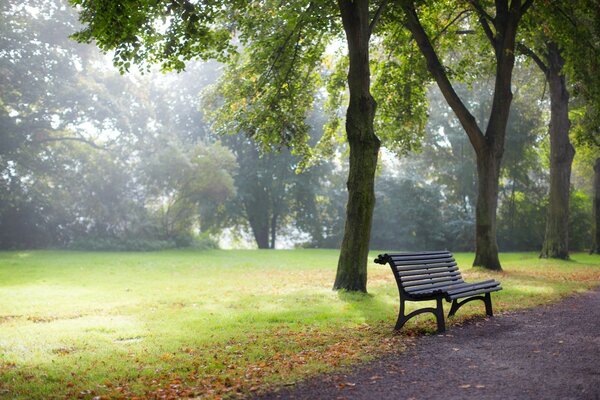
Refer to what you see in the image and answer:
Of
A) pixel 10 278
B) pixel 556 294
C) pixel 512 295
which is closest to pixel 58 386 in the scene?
pixel 512 295

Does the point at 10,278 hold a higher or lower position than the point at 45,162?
lower

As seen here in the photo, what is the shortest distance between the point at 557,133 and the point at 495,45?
6838 mm

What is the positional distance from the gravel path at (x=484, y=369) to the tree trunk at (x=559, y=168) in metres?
16.7

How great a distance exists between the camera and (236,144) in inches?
1764

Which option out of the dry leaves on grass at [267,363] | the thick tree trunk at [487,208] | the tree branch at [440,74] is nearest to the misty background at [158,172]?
the tree branch at [440,74]

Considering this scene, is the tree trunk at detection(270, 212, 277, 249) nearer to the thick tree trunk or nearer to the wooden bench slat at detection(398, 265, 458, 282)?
the thick tree trunk

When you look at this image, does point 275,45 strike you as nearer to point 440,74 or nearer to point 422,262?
point 440,74

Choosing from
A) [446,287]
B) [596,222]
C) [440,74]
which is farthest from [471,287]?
[596,222]

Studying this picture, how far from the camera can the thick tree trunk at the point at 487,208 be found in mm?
18672

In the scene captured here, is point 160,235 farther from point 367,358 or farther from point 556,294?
point 367,358

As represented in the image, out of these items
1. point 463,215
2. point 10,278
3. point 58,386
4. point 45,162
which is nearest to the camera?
point 58,386

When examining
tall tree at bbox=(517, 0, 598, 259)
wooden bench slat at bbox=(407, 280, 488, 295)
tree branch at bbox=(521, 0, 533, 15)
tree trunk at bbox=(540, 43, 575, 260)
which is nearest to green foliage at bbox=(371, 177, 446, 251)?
tree trunk at bbox=(540, 43, 575, 260)

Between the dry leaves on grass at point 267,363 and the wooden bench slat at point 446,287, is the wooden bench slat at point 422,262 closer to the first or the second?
the wooden bench slat at point 446,287

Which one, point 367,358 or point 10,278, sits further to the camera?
point 10,278
